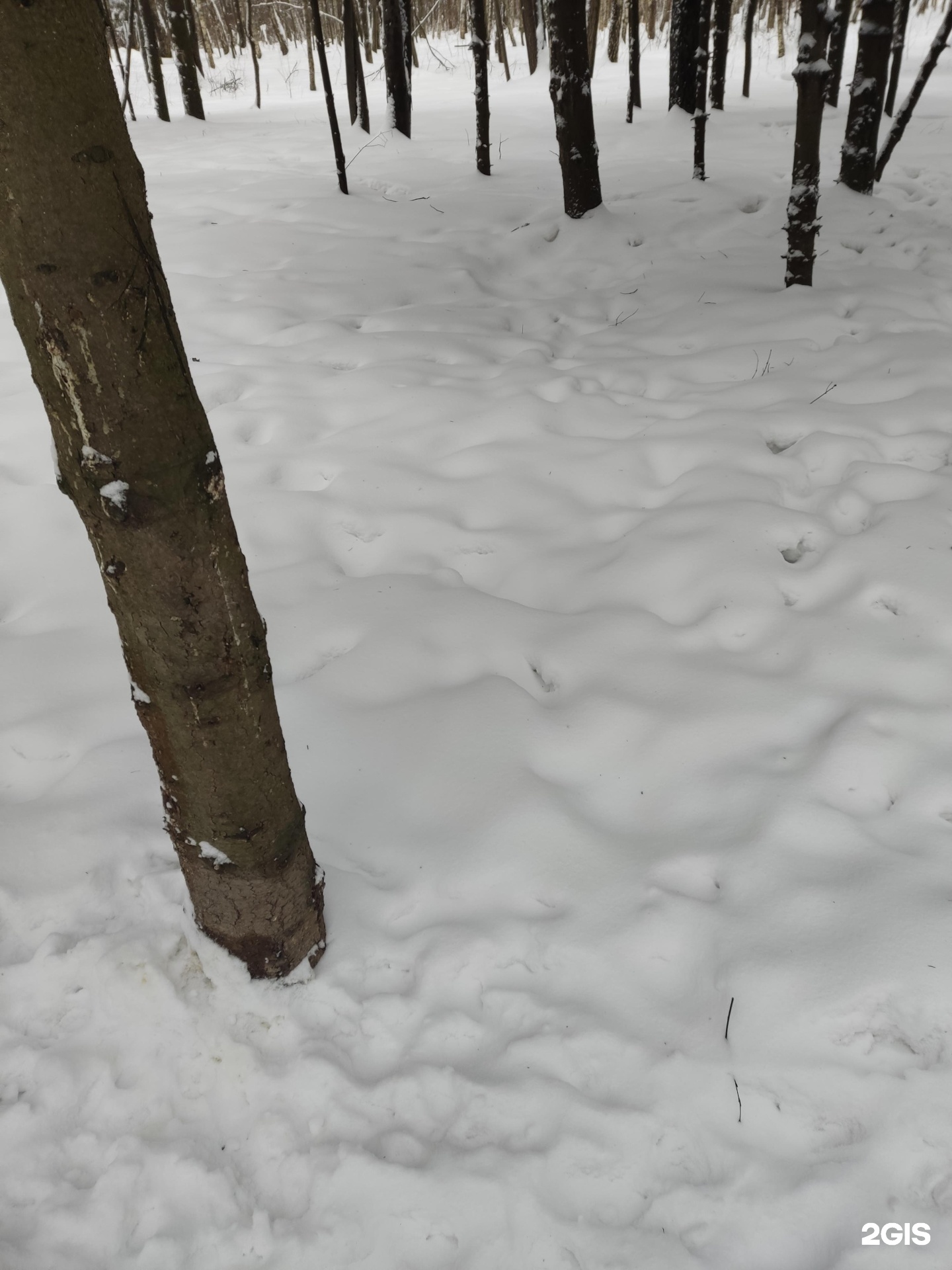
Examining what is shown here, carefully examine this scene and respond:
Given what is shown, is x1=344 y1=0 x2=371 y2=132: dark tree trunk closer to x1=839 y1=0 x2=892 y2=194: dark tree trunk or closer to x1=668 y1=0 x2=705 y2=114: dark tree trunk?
x1=668 y1=0 x2=705 y2=114: dark tree trunk

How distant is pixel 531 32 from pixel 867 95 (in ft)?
40.1

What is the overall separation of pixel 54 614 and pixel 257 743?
1.42m

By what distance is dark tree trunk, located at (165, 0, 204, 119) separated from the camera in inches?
400

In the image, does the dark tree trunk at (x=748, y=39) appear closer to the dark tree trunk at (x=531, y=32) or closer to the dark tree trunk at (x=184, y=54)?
the dark tree trunk at (x=531, y=32)

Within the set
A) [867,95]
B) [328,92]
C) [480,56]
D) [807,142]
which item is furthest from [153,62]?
[807,142]

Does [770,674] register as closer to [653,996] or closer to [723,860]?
[723,860]

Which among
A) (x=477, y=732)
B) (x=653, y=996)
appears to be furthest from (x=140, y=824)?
(x=653, y=996)

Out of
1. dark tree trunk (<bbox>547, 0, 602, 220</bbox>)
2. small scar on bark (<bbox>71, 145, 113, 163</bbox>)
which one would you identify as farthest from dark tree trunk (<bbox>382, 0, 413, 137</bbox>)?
small scar on bark (<bbox>71, 145, 113, 163</bbox>)

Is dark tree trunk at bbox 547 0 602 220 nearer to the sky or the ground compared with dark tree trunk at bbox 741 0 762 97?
nearer to the ground

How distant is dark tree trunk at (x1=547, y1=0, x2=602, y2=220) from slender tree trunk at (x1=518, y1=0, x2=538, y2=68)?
11.2 meters

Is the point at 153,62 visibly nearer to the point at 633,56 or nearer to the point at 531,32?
the point at 633,56

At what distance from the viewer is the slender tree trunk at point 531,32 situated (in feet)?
47.8

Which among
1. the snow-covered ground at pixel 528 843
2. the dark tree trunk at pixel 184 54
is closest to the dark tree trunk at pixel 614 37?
the dark tree trunk at pixel 184 54

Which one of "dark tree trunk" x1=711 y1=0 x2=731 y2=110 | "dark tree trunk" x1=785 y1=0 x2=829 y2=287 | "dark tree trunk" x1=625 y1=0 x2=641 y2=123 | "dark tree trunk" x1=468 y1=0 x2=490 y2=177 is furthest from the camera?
"dark tree trunk" x1=711 y1=0 x2=731 y2=110
